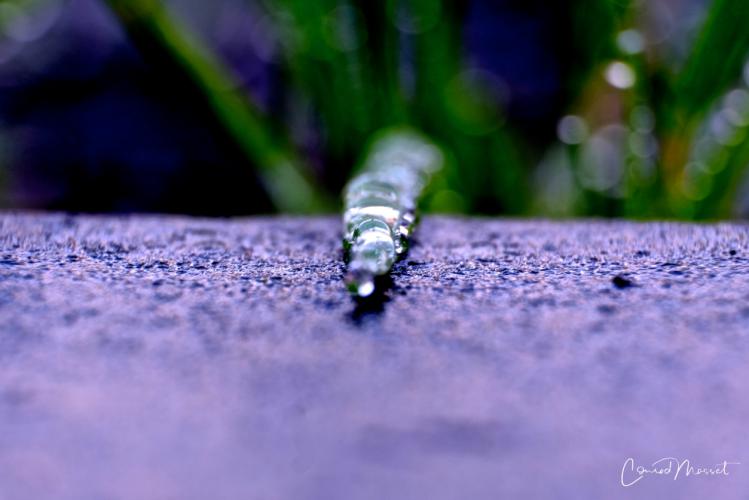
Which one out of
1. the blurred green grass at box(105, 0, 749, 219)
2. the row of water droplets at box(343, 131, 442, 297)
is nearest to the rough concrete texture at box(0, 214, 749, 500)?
the row of water droplets at box(343, 131, 442, 297)

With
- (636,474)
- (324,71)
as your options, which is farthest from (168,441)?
(324,71)

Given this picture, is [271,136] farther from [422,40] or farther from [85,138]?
[85,138]

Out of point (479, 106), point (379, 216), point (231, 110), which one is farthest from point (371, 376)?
point (479, 106)

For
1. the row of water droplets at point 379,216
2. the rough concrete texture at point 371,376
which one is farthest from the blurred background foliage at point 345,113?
the rough concrete texture at point 371,376

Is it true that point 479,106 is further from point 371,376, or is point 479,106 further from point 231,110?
point 371,376

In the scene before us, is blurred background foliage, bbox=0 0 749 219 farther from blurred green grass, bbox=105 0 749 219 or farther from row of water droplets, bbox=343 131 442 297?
row of water droplets, bbox=343 131 442 297

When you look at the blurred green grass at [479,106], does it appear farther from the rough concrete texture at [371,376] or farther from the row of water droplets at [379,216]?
the rough concrete texture at [371,376]
